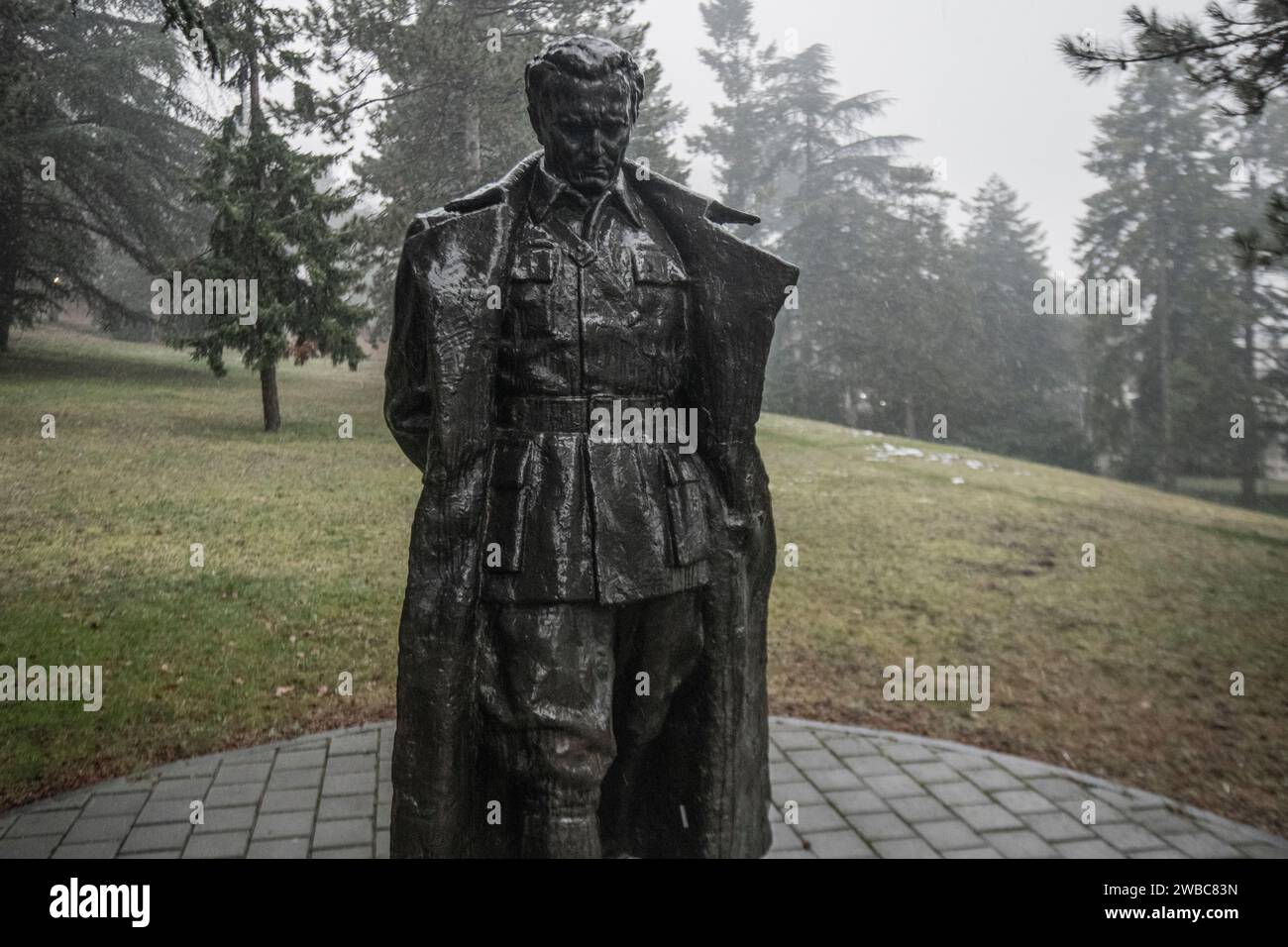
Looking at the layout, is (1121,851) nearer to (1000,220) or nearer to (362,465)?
(362,465)

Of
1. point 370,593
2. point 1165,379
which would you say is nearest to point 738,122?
point 1165,379

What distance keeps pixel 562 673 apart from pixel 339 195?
8.06 metres

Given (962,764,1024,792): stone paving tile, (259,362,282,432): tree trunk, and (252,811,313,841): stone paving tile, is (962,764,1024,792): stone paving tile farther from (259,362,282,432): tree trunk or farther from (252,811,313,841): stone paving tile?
(259,362,282,432): tree trunk

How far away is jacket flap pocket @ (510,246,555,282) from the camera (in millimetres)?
2703

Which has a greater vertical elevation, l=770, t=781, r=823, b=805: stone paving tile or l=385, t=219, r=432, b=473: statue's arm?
l=385, t=219, r=432, b=473: statue's arm

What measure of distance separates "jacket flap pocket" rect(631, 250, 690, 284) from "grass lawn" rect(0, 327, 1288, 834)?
4027mm

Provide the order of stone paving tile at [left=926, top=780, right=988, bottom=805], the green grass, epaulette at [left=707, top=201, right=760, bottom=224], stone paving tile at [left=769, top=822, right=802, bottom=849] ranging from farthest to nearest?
the green grass < stone paving tile at [left=926, top=780, right=988, bottom=805] < stone paving tile at [left=769, top=822, right=802, bottom=849] < epaulette at [left=707, top=201, right=760, bottom=224]

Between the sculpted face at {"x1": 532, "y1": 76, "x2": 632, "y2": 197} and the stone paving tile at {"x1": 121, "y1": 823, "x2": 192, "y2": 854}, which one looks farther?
the stone paving tile at {"x1": 121, "y1": 823, "x2": 192, "y2": 854}

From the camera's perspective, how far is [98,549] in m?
6.57

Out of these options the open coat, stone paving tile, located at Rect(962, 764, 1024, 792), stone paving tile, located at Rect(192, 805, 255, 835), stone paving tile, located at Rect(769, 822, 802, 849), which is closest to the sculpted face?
the open coat

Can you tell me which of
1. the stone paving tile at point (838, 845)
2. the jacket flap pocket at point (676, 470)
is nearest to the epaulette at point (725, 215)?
the jacket flap pocket at point (676, 470)

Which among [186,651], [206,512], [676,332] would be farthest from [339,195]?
[676,332]

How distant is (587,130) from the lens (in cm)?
269

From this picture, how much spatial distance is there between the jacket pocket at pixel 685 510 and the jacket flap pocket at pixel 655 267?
1.79 ft
